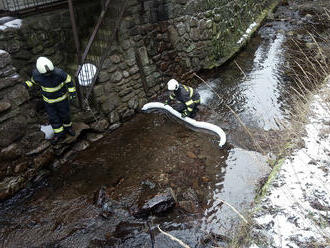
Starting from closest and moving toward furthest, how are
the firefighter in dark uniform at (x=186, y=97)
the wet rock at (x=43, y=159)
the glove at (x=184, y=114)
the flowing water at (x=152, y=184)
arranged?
the flowing water at (x=152, y=184) → the wet rock at (x=43, y=159) → the firefighter in dark uniform at (x=186, y=97) → the glove at (x=184, y=114)

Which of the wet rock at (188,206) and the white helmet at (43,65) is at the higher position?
the white helmet at (43,65)

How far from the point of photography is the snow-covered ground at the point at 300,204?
3.41 metres

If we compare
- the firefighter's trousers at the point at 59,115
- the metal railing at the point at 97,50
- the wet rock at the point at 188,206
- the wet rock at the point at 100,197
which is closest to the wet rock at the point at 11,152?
the firefighter's trousers at the point at 59,115

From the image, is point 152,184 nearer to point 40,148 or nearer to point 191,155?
point 191,155

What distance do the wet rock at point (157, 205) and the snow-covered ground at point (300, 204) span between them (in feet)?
4.30

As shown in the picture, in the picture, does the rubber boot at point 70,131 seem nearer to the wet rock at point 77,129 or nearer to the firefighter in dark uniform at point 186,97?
the wet rock at point 77,129

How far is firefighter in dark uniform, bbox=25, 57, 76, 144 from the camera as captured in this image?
194 inches

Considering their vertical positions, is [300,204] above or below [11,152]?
below

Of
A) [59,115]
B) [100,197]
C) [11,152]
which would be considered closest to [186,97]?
[59,115]

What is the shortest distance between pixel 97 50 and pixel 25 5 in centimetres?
163

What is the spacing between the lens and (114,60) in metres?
6.29

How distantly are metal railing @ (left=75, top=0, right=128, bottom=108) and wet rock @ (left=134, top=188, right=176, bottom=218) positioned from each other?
266cm

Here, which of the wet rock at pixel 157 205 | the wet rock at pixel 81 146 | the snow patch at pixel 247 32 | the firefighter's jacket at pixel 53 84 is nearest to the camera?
the wet rock at pixel 157 205

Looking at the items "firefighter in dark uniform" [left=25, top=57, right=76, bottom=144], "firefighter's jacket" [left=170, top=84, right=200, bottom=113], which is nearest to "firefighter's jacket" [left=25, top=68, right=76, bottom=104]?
"firefighter in dark uniform" [left=25, top=57, right=76, bottom=144]
